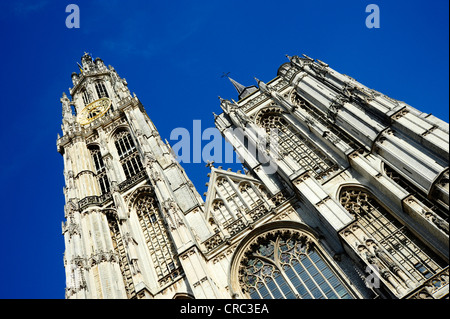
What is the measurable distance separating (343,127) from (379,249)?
7926mm

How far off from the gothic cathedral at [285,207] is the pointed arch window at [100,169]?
22 cm

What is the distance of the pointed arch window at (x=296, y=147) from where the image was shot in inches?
898

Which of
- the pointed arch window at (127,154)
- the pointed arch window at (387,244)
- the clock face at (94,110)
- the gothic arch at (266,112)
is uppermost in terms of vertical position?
the clock face at (94,110)

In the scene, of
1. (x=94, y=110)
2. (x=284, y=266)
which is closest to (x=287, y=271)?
(x=284, y=266)

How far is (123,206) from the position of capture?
26.3 metres

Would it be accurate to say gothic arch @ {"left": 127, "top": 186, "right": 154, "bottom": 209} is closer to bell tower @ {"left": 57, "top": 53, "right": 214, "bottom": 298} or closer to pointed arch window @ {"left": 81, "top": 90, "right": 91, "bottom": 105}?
bell tower @ {"left": 57, "top": 53, "right": 214, "bottom": 298}

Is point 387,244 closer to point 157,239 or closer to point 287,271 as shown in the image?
point 287,271

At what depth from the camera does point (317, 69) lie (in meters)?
26.5

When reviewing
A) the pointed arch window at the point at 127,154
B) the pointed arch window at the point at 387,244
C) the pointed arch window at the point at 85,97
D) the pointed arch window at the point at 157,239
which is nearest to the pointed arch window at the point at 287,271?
the pointed arch window at the point at 387,244

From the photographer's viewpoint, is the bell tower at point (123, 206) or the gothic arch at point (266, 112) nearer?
the bell tower at point (123, 206)

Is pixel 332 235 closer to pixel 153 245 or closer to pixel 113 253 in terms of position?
pixel 153 245

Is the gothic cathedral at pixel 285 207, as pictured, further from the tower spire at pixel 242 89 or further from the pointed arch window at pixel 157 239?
the tower spire at pixel 242 89

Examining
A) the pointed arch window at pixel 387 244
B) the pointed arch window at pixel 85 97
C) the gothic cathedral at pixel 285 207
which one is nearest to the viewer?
the pointed arch window at pixel 387 244

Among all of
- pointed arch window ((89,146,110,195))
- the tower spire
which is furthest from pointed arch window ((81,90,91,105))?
the tower spire
